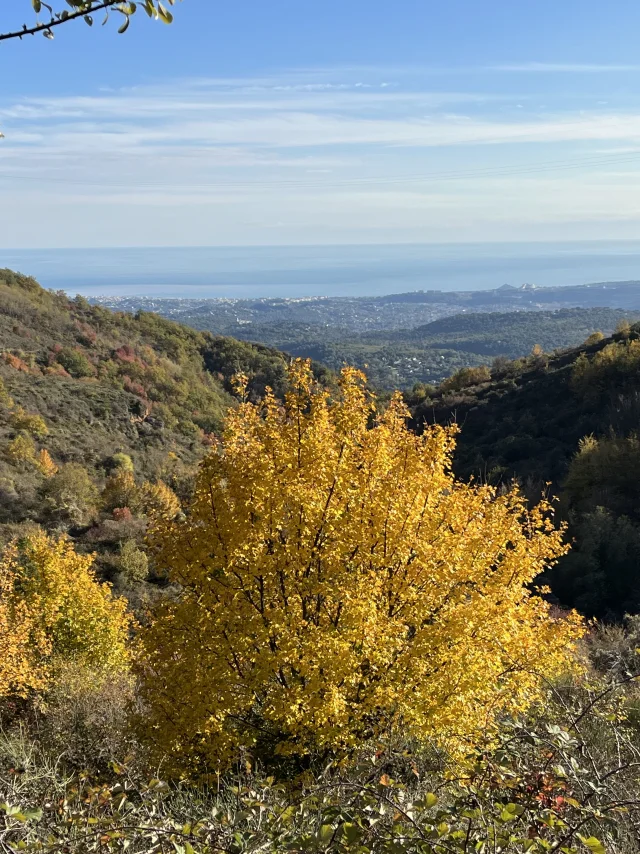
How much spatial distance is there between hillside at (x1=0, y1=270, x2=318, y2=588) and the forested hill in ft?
61.8

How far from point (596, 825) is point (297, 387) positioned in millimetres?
6598

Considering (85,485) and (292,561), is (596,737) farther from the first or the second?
(85,485)

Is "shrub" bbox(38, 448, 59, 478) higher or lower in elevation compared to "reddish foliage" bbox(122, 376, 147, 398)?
lower

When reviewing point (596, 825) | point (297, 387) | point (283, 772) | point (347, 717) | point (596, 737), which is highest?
point (297, 387)

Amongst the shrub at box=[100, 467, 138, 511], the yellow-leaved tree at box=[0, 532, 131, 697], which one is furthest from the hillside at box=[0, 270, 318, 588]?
the yellow-leaved tree at box=[0, 532, 131, 697]

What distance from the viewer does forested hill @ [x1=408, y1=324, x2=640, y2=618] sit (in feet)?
91.7

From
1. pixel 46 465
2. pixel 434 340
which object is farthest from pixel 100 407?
pixel 434 340

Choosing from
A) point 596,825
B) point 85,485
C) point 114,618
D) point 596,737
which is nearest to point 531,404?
point 85,485

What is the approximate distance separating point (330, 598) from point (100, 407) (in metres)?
62.3

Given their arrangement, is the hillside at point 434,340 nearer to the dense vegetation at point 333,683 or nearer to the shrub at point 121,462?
the shrub at point 121,462

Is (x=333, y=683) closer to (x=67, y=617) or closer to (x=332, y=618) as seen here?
(x=332, y=618)

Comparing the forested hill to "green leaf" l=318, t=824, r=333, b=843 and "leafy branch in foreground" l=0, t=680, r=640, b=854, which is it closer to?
"leafy branch in foreground" l=0, t=680, r=640, b=854

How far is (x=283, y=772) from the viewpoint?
941cm

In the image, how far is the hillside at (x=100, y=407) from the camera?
136 feet
